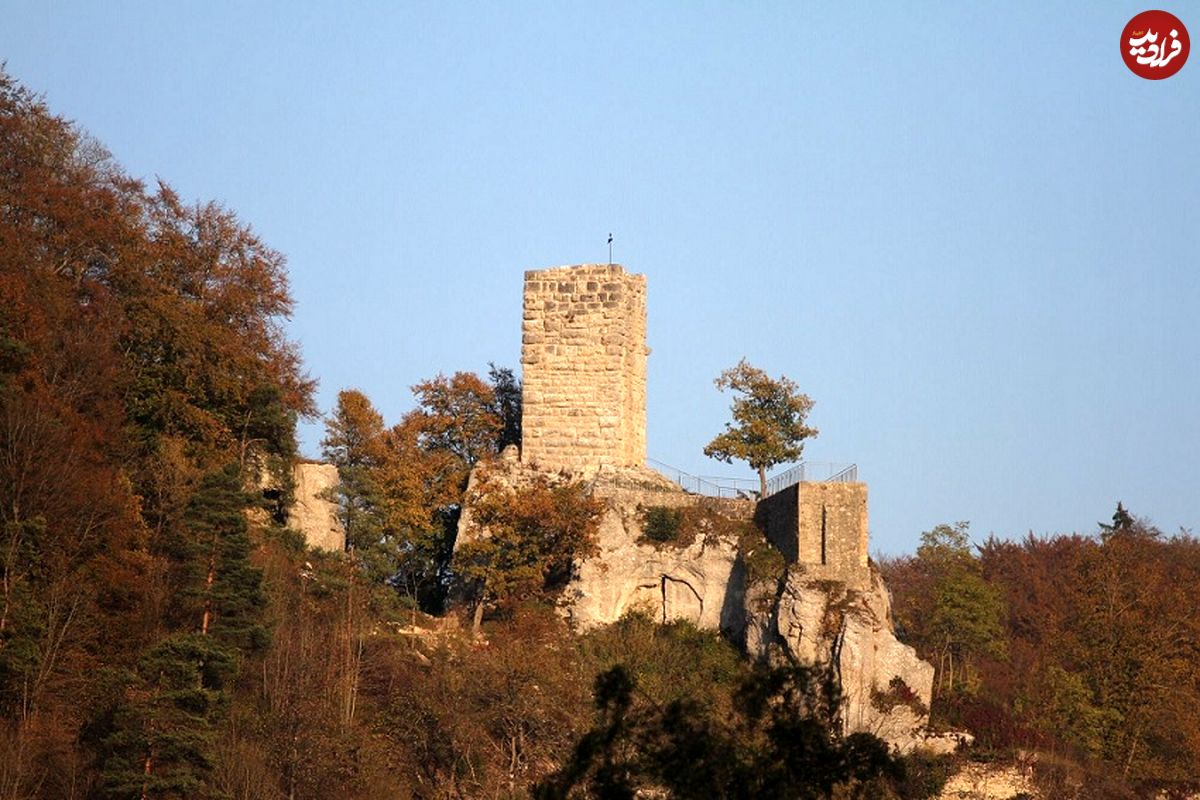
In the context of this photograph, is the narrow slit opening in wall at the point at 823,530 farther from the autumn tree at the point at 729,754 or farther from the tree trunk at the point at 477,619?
the autumn tree at the point at 729,754

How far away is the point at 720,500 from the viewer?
43812 millimetres

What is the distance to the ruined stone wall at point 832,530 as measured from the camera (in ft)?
Answer: 131

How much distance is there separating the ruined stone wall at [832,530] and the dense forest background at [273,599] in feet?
7.89

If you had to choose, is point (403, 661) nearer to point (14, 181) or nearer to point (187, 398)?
point (187, 398)

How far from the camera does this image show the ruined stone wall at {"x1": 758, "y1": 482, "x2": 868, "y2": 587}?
4003cm

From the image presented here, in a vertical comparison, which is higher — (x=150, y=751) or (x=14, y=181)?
(x=14, y=181)

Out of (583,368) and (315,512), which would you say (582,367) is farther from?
(315,512)

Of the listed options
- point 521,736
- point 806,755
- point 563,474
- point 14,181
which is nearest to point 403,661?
point 521,736

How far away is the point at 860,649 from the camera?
39188 mm

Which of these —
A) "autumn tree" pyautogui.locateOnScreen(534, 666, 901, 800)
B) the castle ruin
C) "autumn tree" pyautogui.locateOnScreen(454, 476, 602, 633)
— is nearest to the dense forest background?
"autumn tree" pyautogui.locateOnScreen(454, 476, 602, 633)

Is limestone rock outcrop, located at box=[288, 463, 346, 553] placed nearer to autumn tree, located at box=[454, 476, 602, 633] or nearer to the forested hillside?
autumn tree, located at box=[454, 476, 602, 633]

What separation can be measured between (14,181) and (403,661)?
1181 centimetres

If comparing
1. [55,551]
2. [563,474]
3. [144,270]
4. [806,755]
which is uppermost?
[144,270]

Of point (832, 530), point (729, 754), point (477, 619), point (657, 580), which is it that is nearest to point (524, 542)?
point (477, 619)
